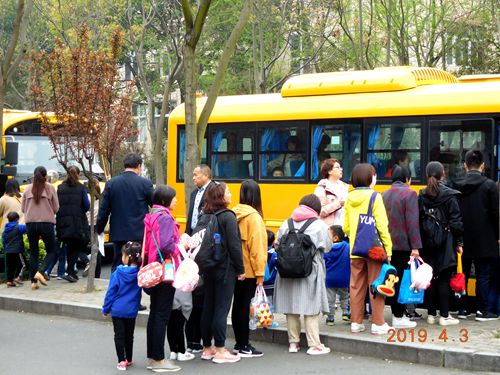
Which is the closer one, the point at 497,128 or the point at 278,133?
the point at 497,128

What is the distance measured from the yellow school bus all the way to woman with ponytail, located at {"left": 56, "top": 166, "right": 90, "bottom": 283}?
3.06 m

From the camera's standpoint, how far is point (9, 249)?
48.9ft

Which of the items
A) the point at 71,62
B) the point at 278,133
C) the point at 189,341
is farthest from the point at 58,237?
the point at 189,341

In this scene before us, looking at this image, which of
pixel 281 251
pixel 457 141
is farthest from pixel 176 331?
pixel 457 141

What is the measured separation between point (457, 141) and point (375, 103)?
1659 millimetres

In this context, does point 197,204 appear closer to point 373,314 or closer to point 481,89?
point 373,314

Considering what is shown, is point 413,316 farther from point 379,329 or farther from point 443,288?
point 379,329

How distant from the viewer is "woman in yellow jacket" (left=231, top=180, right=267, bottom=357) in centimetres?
972

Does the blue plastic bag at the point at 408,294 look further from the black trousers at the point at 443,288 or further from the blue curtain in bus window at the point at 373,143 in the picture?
the blue curtain in bus window at the point at 373,143

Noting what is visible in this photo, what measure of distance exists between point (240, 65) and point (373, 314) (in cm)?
3262

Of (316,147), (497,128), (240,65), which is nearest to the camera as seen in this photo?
(497,128)

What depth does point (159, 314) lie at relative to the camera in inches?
363

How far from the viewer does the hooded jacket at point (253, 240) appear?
382 inches

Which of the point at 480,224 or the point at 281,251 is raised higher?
the point at 480,224
